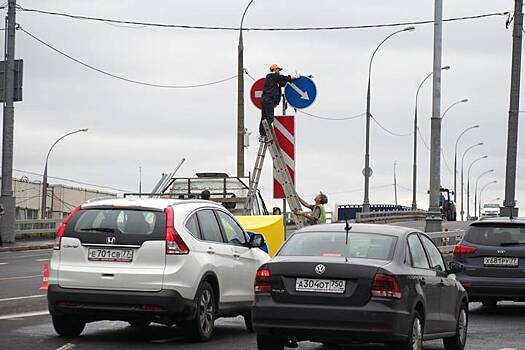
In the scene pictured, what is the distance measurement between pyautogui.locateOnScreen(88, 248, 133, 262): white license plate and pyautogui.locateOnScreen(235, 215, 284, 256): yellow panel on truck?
6231 mm

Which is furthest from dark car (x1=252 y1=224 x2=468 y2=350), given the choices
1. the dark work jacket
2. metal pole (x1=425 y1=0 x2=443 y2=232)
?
metal pole (x1=425 y1=0 x2=443 y2=232)

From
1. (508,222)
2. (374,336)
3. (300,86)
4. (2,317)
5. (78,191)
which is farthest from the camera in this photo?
(78,191)

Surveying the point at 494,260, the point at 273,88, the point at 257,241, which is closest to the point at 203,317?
the point at 257,241

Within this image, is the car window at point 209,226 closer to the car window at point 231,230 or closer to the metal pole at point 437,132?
the car window at point 231,230

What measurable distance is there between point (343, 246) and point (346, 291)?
75 cm

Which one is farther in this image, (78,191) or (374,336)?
(78,191)

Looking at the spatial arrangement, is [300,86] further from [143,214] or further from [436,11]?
[436,11]

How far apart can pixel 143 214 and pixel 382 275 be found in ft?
10.9

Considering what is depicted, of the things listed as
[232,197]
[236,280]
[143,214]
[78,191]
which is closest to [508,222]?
[236,280]

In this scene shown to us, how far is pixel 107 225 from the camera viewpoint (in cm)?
1326

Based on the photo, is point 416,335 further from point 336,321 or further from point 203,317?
point 203,317

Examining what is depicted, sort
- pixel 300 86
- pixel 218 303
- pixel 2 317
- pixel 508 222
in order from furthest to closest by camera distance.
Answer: pixel 508 222 → pixel 300 86 → pixel 2 317 → pixel 218 303

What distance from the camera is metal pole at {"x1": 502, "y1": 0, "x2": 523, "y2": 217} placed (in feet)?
103

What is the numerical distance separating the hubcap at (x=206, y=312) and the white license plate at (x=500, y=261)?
22.1 ft
